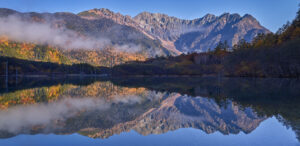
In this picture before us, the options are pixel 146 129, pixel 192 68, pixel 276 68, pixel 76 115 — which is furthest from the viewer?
pixel 192 68

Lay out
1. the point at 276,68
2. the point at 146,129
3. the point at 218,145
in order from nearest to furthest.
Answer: the point at 218,145 → the point at 146,129 → the point at 276,68

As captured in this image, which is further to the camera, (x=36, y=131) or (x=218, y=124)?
(x=218, y=124)

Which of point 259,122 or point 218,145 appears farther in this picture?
point 259,122

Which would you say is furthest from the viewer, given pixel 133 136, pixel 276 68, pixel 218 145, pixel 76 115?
pixel 276 68

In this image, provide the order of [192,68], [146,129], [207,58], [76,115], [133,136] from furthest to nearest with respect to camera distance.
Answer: [207,58] < [192,68] < [76,115] < [146,129] < [133,136]

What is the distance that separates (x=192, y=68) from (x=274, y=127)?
13753 centimetres

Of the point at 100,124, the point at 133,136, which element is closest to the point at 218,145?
the point at 133,136

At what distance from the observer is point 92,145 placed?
24.9ft

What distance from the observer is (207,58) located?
→ 156000 mm

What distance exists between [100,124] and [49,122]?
239cm

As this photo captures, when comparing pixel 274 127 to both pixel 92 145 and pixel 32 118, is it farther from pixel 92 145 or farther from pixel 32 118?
pixel 32 118

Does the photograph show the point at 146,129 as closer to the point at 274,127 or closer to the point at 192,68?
Answer: the point at 274,127

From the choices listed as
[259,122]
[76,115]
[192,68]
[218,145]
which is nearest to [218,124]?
[259,122]

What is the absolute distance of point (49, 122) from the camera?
35.0 feet
